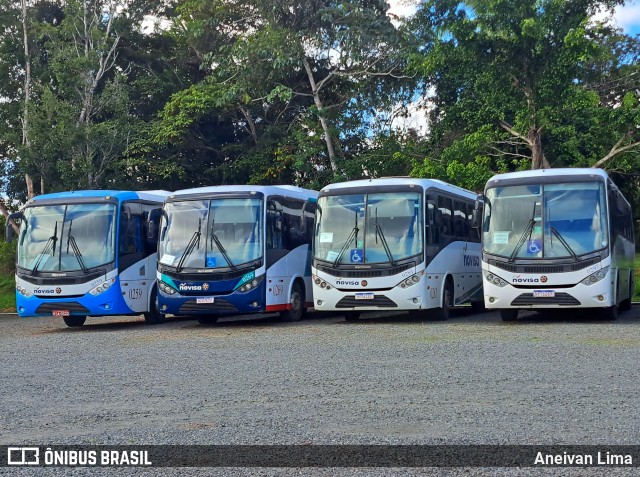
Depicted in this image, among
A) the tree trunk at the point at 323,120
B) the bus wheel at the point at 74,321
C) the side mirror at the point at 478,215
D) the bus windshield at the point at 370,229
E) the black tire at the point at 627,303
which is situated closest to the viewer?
the side mirror at the point at 478,215

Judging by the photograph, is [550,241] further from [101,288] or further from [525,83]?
[525,83]

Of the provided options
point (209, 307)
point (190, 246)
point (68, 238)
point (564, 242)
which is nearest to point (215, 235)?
point (190, 246)

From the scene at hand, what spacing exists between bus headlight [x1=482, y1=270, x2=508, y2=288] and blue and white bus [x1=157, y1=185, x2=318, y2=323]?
4600mm

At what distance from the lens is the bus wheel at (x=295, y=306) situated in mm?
24516

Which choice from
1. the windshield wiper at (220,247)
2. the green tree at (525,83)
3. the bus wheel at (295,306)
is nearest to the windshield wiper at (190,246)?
the windshield wiper at (220,247)

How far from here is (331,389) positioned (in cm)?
1171

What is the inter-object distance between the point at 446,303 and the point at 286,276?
11.8 ft

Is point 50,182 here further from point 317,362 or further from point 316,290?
point 317,362

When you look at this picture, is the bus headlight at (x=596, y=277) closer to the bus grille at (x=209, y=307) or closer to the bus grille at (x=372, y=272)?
the bus grille at (x=372, y=272)

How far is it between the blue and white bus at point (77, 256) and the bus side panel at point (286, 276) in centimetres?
296

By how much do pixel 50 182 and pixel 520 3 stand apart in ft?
64.1

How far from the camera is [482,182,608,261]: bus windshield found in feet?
69.7

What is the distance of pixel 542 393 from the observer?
36.1ft

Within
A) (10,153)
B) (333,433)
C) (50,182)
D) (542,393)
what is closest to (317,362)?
(542,393)
